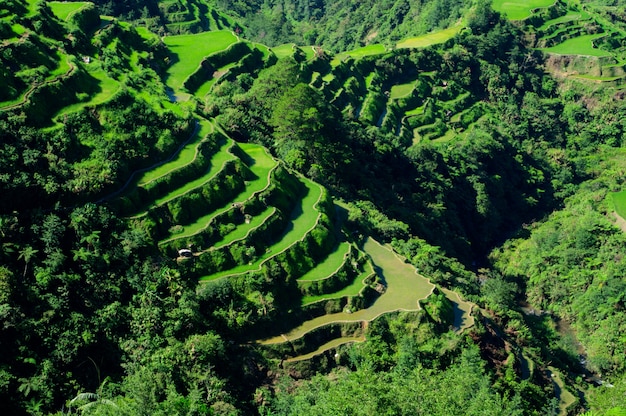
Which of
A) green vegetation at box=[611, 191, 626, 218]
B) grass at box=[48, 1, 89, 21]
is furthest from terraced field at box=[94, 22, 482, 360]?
green vegetation at box=[611, 191, 626, 218]

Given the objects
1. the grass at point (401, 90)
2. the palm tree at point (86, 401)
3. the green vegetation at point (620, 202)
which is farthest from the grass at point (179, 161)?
the green vegetation at point (620, 202)

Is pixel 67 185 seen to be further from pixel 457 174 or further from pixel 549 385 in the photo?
pixel 457 174

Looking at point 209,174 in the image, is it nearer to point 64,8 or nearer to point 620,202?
point 64,8

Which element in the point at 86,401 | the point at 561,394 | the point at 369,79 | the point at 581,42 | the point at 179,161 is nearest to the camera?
the point at 86,401

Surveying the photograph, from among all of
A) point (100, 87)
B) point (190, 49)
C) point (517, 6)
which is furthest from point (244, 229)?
point (517, 6)

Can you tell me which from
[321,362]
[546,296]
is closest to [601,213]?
[546,296]

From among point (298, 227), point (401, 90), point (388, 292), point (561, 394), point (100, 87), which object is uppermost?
point (100, 87)
